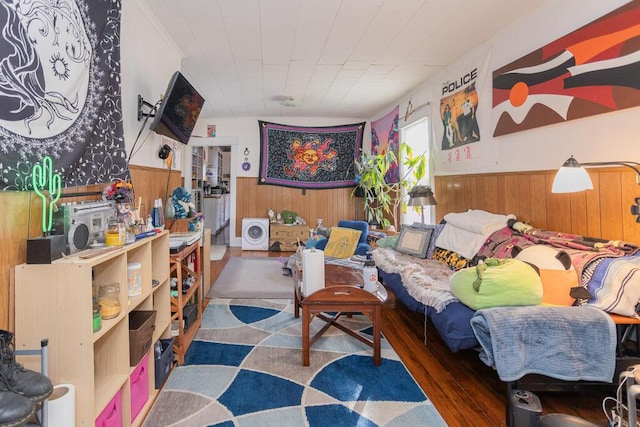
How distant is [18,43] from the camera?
1.17 metres

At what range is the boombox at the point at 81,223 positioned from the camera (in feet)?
4.47

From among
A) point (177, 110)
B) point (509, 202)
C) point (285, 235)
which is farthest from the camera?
point (285, 235)

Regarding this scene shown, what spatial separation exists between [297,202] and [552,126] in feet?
15.4

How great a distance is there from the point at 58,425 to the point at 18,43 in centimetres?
130

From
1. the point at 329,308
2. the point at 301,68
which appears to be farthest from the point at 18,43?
the point at 301,68

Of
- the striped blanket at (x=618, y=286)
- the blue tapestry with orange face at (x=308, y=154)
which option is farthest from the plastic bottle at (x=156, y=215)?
the blue tapestry with orange face at (x=308, y=154)

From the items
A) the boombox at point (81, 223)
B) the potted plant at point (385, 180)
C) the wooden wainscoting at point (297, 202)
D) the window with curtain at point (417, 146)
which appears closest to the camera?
the boombox at point (81, 223)

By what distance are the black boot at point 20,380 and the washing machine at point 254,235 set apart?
535cm

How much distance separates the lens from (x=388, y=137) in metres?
5.59

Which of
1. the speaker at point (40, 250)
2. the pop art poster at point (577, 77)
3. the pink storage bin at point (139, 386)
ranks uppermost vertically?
the pop art poster at point (577, 77)

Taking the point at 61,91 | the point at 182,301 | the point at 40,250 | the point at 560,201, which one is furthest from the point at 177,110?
the point at 560,201

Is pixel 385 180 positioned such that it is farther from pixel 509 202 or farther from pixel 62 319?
pixel 62 319

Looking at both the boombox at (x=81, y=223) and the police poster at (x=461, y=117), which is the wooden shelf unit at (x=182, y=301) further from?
the police poster at (x=461, y=117)

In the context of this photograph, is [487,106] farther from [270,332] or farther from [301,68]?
[270,332]
